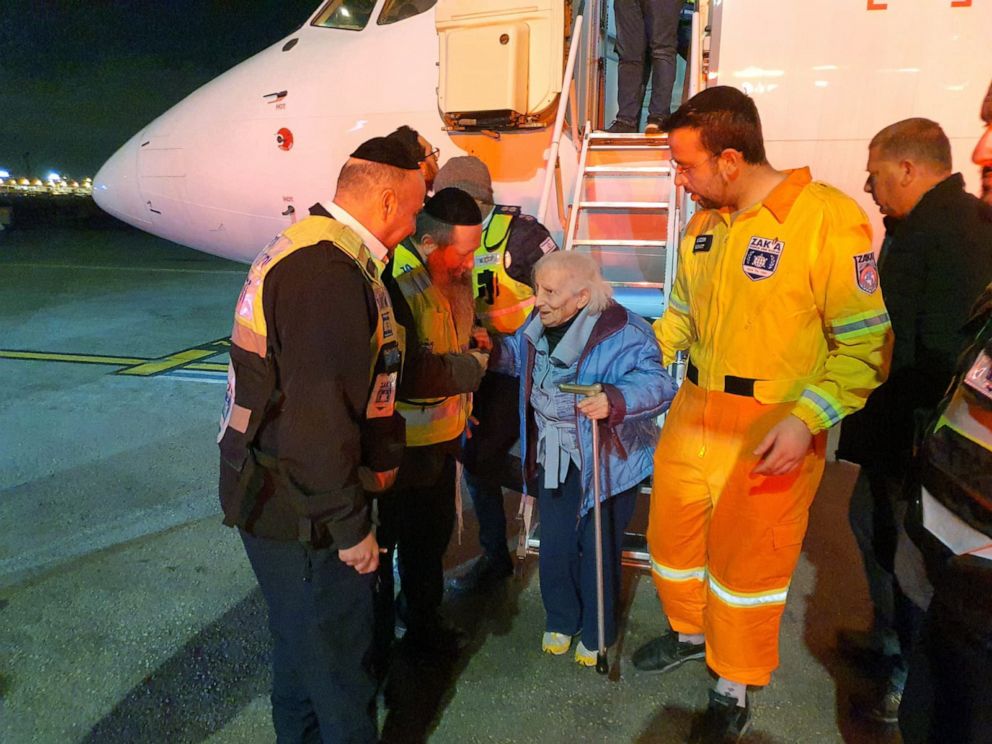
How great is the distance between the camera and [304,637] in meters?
1.83

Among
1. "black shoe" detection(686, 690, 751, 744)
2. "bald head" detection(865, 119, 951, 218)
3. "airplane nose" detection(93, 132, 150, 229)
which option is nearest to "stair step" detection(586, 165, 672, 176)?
"bald head" detection(865, 119, 951, 218)

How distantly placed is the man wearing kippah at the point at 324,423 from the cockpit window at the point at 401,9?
3.73 metres

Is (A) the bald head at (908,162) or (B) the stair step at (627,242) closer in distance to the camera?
(A) the bald head at (908,162)

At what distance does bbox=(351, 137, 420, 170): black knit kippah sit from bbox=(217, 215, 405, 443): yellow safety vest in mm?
204

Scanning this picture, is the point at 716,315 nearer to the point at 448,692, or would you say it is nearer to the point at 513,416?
the point at 513,416

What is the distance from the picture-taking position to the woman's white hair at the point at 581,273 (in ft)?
8.03

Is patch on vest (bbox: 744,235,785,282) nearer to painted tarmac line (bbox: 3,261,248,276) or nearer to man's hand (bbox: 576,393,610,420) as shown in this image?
man's hand (bbox: 576,393,610,420)

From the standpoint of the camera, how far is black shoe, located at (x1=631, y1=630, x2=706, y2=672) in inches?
110

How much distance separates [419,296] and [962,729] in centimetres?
190

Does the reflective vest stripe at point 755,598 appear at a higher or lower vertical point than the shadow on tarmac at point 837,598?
higher

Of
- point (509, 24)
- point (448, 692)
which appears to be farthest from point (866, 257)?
point (509, 24)

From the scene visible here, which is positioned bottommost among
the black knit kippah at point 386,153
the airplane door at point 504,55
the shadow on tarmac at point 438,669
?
the shadow on tarmac at point 438,669

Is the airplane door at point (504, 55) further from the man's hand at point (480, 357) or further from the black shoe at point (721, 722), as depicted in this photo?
the black shoe at point (721, 722)

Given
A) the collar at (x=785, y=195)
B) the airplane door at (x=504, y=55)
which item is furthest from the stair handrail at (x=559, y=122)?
the collar at (x=785, y=195)
